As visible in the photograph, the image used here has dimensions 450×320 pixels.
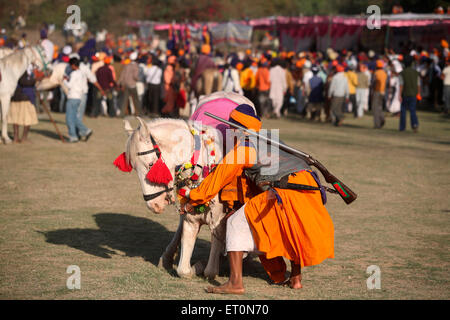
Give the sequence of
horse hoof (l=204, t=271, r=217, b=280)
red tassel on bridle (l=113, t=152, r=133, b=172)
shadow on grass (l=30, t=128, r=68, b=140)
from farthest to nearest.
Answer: shadow on grass (l=30, t=128, r=68, b=140) < horse hoof (l=204, t=271, r=217, b=280) < red tassel on bridle (l=113, t=152, r=133, b=172)

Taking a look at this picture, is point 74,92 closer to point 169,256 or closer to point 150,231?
point 150,231

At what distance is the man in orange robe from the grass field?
0.38 metres

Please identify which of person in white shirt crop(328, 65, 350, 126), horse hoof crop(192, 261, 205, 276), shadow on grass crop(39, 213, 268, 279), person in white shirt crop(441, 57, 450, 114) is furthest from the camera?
person in white shirt crop(441, 57, 450, 114)

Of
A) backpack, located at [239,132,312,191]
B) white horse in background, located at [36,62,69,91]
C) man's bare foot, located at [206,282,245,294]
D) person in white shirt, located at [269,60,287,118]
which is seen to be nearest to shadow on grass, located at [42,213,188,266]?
man's bare foot, located at [206,282,245,294]

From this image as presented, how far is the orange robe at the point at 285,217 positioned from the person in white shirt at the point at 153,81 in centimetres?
1606

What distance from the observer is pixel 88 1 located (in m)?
52.0

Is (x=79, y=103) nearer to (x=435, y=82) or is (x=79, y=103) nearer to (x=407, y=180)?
(x=407, y=180)

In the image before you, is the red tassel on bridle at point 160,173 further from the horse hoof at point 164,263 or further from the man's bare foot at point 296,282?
the man's bare foot at point 296,282

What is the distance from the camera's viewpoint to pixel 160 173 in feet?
18.0

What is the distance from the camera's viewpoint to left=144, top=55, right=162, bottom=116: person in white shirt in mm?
21038

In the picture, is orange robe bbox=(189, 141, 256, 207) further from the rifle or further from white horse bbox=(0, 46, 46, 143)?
white horse bbox=(0, 46, 46, 143)

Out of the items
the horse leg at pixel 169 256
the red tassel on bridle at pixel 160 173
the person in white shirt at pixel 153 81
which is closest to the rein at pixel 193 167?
the red tassel on bridle at pixel 160 173

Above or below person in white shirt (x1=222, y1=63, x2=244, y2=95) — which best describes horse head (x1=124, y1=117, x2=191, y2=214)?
below
